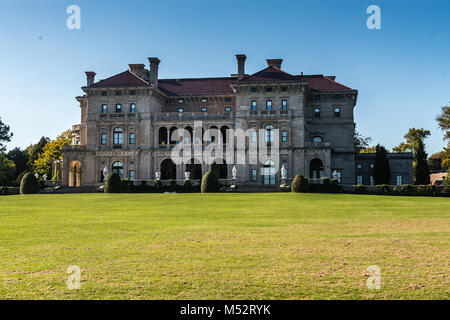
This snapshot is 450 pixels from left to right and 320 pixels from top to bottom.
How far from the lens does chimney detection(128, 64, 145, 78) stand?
71113 mm

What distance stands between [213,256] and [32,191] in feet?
151

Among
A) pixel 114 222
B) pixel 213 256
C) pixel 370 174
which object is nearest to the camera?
pixel 213 256

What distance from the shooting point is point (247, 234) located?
54.2 ft

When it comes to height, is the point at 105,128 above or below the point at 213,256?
above

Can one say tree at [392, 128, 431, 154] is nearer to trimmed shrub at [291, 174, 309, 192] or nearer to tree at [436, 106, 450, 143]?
tree at [436, 106, 450, 143]

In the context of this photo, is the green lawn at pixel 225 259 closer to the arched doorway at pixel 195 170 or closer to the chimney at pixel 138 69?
the arched doorway at pixel 195 170

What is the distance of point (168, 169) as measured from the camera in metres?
67.9

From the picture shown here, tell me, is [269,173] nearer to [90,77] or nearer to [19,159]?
[90,77]

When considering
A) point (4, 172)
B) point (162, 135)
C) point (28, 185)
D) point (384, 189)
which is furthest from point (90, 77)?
point (384, 189)

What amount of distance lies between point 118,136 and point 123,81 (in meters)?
7.61

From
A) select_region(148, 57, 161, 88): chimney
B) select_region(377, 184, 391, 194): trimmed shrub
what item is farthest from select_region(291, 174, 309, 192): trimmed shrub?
select_region(148, 57, 161, 88): chimney
